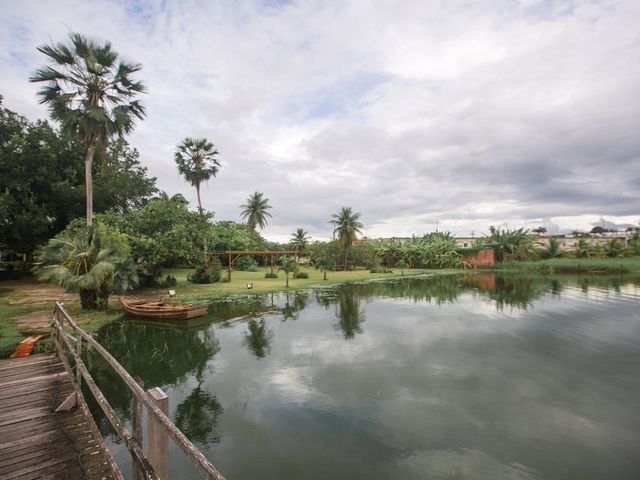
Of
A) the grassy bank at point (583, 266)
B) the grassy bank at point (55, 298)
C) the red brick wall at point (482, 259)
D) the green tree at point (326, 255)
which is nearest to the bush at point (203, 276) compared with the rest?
the grassy bank at point (55, 298)

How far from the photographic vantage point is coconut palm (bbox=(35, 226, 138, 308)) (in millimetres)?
15969

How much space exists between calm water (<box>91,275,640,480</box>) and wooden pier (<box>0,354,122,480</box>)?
171 cm

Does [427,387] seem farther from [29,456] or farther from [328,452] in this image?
[29,456]

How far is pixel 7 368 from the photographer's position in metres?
7.88

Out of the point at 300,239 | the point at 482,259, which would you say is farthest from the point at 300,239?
the point at 482,259

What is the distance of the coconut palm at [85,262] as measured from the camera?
15969mm

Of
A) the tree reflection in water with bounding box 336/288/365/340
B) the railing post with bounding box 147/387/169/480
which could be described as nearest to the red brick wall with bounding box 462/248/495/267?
the tree reflection in water with bounding box 336/288/365/340

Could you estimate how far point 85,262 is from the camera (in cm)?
1656

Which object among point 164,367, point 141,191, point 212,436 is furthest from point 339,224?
point 212,436

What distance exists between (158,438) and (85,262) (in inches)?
664

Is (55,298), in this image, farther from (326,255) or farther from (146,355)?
(326,255)

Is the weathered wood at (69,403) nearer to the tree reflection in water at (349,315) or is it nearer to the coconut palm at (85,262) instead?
the tree reflection in water at (349,315)

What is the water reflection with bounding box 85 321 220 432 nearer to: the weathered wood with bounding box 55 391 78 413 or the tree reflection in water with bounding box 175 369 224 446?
the tree reflection in water with bounding box 175 369 224 446

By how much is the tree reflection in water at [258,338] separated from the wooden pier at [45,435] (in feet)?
21.6
